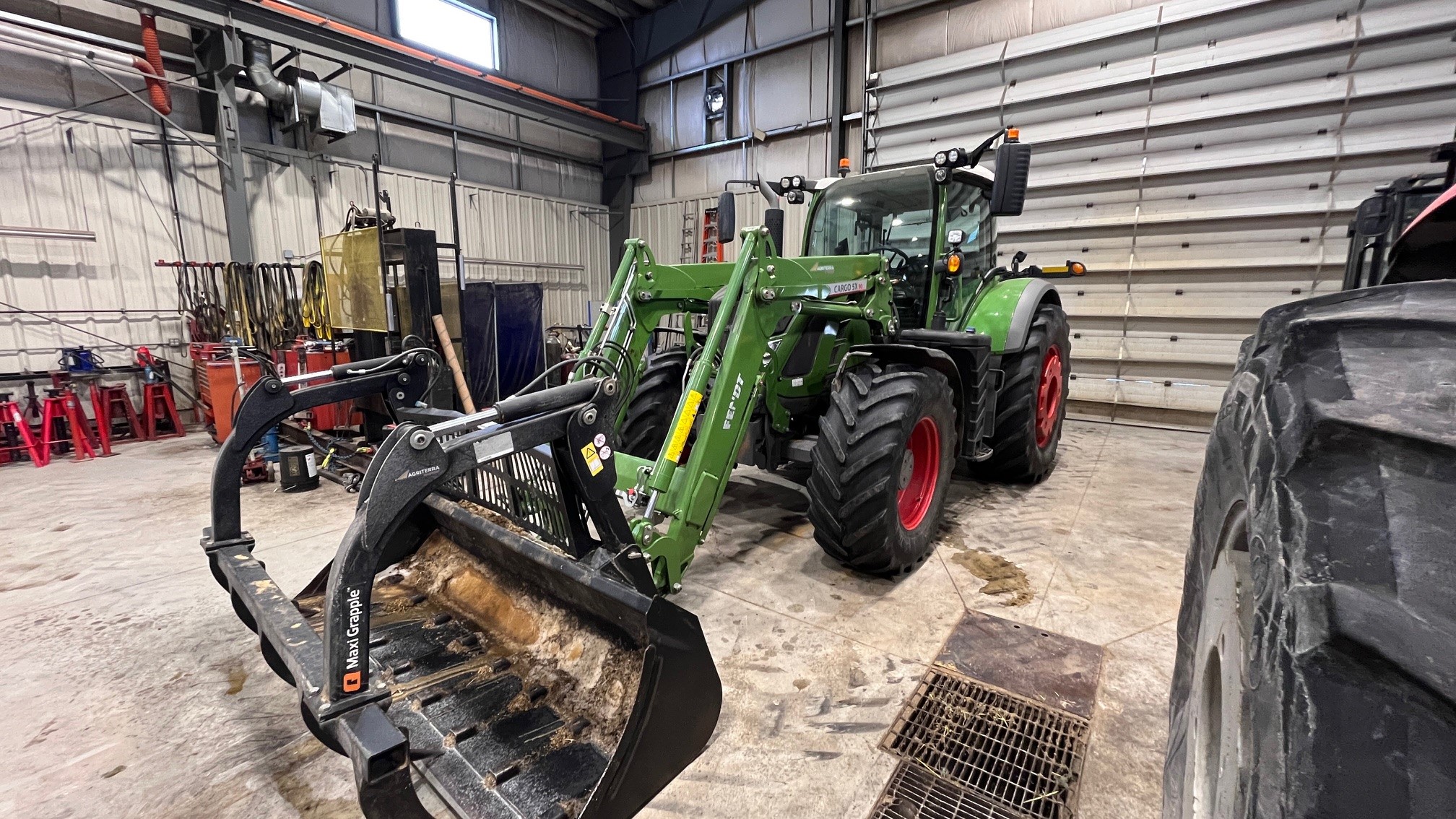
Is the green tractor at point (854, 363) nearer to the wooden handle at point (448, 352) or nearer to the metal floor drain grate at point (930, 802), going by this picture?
the metal floor drain grate at point (930, 802)

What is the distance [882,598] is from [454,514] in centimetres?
196

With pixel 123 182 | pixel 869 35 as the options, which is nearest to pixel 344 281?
pixel 123 182

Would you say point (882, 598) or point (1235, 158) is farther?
point (1235, 158)

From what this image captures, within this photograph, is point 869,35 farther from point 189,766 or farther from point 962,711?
point 189,766

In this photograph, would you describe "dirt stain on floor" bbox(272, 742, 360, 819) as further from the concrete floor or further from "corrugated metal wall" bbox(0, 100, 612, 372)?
"corrugated metal wall" bbox(0, 100, 612, 372)

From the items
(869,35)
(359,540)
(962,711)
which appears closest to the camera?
(359,540)

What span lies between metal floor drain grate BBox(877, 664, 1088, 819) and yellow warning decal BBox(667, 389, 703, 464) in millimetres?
1280

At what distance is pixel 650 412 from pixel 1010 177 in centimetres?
254

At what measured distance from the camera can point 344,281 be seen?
6422 millimetres

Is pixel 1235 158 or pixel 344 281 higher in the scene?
pixel 1235 158

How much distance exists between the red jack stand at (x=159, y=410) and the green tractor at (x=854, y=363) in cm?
601

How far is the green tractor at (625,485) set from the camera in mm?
1540

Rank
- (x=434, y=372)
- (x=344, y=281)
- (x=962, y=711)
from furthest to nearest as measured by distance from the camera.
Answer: (x=344, y=281) < (x=434, y=372) < (x=962, y=711)

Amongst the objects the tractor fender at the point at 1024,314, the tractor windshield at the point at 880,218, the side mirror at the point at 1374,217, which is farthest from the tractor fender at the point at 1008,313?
the side mirror at the point at 1374,217
